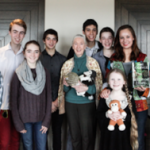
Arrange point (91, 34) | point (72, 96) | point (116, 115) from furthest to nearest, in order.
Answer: point (91, 34) → point (72, 96) → point (116, 115)

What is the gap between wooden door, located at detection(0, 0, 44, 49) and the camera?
308 centimetres

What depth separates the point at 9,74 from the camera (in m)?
2.07

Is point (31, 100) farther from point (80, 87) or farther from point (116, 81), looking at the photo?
point (116, 81)

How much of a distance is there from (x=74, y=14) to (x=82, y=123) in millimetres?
2035

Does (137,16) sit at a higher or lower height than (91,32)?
higher

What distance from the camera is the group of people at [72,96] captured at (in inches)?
68.9

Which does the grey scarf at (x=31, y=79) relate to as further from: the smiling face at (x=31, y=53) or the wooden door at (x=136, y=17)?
the wooden door at (x=136, y=17)

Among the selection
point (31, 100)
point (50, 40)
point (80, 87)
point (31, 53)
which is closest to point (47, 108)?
point (31, 100)

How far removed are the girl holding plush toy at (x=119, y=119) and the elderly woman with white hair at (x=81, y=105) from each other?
0.25 metres

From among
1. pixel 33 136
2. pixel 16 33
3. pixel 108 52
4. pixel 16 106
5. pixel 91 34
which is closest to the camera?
pixel 16 106

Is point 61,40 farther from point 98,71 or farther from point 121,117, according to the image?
point 121,117

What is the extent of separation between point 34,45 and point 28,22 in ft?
4.79

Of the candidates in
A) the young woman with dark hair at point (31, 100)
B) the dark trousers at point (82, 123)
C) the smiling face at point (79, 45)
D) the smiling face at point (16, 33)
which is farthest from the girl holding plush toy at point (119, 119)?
the smiling face at point (16, 33)

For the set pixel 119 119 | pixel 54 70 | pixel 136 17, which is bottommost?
pixel 119 119
